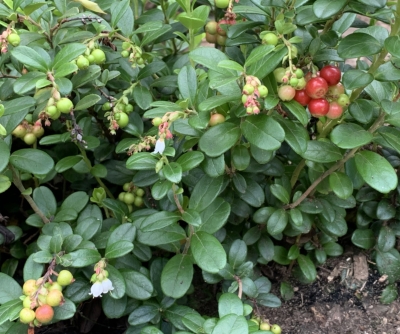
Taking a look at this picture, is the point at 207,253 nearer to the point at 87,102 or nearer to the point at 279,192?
the point at 279,192

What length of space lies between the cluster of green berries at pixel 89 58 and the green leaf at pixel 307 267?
991 mm

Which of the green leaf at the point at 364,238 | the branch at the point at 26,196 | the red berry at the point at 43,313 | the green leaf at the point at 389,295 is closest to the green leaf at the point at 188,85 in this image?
the branch at the point at 26,196

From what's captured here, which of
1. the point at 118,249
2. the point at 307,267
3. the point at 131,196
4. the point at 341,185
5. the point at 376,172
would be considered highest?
the point at 376,172

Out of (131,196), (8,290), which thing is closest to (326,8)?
(131,196)

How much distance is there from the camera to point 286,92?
4.11 feet

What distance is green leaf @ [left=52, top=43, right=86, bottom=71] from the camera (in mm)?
1347

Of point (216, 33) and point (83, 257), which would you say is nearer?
point (83, 257)

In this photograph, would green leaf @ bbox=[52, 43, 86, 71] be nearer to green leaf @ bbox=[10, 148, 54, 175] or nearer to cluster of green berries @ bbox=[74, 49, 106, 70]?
cluster of green berries @ bbox=[74, 49, 106, 70]

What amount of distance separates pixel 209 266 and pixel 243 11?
710mm

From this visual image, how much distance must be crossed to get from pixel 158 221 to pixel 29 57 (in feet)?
1.87

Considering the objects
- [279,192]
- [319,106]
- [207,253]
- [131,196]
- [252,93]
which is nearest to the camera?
[252,93]

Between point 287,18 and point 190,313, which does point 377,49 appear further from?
point 190,313

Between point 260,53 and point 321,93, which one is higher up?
point 260,53

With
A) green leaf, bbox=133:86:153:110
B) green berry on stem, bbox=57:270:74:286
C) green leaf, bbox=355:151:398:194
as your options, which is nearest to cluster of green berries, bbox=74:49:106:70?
green leaf, bbox=133:86:153:110
